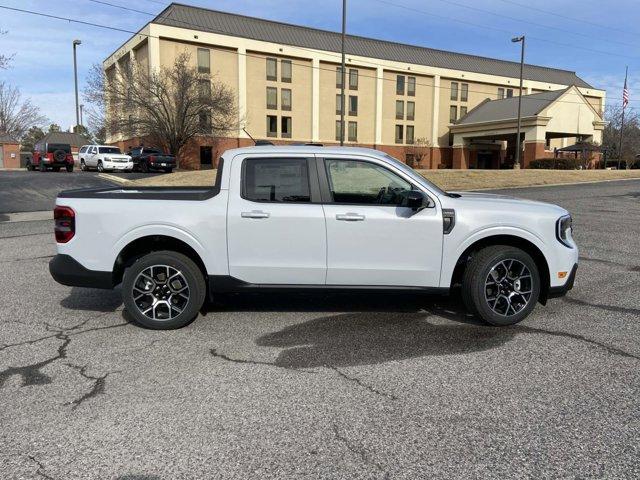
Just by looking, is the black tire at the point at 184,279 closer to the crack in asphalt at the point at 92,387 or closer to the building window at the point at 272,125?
the crack in asphalt at the point at 92,387

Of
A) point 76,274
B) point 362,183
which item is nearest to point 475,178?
point 362,183

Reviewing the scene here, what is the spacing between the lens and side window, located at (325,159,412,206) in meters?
5.22

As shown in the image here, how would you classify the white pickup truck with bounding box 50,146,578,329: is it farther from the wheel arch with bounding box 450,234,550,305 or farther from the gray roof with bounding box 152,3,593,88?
the gray roof with bounding box 152,3,593,88

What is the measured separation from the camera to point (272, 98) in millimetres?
57594

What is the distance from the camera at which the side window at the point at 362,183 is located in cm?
522

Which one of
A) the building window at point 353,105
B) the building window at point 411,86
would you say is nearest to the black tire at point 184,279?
the building window at point 353,105

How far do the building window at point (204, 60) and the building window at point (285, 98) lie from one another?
8.66m

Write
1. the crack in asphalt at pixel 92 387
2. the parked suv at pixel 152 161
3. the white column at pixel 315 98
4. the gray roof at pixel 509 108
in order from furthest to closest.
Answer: the white column at pixel 315 98 < the gray roof at pixel 509 108 < the parked suv at pixel 152 161 < the crack in asphalt at pixel 92 387

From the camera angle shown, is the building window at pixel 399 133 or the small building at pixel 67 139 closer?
the building window at pixel 399 133

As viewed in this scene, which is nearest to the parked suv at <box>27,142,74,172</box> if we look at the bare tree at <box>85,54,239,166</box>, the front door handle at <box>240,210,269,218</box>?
the bare tree at <box>85,54,239,166</box>

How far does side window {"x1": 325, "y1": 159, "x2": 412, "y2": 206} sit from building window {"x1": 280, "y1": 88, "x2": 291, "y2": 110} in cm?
5492

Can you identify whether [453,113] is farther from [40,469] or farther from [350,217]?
[40,469]

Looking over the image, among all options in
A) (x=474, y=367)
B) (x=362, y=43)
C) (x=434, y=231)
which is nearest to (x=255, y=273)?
(x=434, y=231)

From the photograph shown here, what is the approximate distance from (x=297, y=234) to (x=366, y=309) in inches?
53.8
